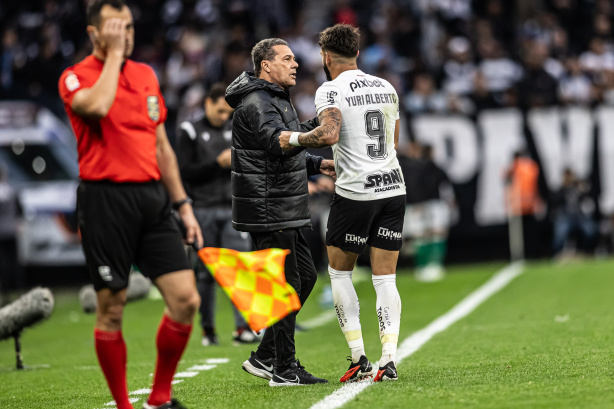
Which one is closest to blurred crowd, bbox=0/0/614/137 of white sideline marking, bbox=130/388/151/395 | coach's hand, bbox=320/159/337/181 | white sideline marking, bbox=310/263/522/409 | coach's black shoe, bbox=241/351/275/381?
white sideline marking, bbox=310/263/522/409

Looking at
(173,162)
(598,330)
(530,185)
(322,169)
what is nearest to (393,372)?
(322,169)

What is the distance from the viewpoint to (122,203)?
507cm

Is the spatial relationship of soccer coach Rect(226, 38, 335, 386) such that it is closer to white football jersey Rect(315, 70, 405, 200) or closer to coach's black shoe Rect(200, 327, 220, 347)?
white football jersey Rect(315, 70, 405, 200)

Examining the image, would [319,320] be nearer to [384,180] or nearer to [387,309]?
[387,309]

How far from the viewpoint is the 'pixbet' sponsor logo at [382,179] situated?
254 inches

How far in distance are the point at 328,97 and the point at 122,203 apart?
5.72 ft

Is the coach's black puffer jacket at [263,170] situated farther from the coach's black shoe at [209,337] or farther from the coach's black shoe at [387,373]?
the coach's black shoe at [209,337]

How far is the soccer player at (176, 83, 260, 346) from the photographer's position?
9836mm

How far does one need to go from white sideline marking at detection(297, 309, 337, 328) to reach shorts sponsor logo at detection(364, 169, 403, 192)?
4855 mm

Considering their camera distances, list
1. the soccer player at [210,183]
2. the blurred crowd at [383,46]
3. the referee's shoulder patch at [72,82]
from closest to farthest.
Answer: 1. the referee's shoulder patch at [72,82]
2. the soccer player at [210,183]
3. the blurred crowd at [383,46]

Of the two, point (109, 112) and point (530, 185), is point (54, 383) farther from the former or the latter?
point (530, 185)

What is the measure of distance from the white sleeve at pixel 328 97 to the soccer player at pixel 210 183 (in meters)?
3.57

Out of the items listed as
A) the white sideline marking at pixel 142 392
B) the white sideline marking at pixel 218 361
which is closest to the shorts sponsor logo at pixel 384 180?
the white sideline marking at pixel 142 392

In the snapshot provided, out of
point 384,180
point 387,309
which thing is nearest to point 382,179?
point 384,180
